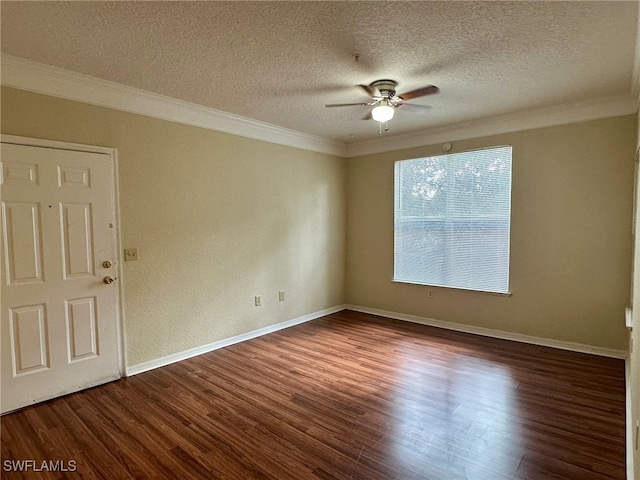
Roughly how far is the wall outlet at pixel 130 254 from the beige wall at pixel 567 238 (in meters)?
3.74

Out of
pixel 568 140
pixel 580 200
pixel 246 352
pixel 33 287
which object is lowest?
pixel 246 352

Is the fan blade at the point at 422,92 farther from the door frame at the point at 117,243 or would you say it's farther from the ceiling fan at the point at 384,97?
the door frame at the point at 117,243

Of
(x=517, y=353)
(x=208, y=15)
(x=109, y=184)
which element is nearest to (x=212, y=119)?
(x=109, y=184)

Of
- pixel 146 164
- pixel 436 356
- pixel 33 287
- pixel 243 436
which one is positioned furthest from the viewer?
pixel 436 356

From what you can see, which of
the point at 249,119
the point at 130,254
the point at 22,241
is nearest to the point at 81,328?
the point at 130,254

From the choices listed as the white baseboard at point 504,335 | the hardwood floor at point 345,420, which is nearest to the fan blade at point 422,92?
the hardwood floor at point 345,420

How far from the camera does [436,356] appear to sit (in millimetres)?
3615

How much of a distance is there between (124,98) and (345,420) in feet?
11.0

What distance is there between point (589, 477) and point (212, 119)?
425 centimetres

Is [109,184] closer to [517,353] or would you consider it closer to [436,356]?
[436,356]

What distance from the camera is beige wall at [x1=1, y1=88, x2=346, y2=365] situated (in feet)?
10.2

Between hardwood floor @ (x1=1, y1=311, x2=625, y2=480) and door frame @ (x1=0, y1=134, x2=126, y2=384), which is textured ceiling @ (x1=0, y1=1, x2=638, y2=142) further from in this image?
hardwood floor @ (x1=1, y1=311, x2=625, y2=480)

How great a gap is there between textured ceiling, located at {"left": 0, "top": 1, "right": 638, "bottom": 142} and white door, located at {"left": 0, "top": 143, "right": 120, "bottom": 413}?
2.73 feet

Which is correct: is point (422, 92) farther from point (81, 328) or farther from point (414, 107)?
point (81, 328)
